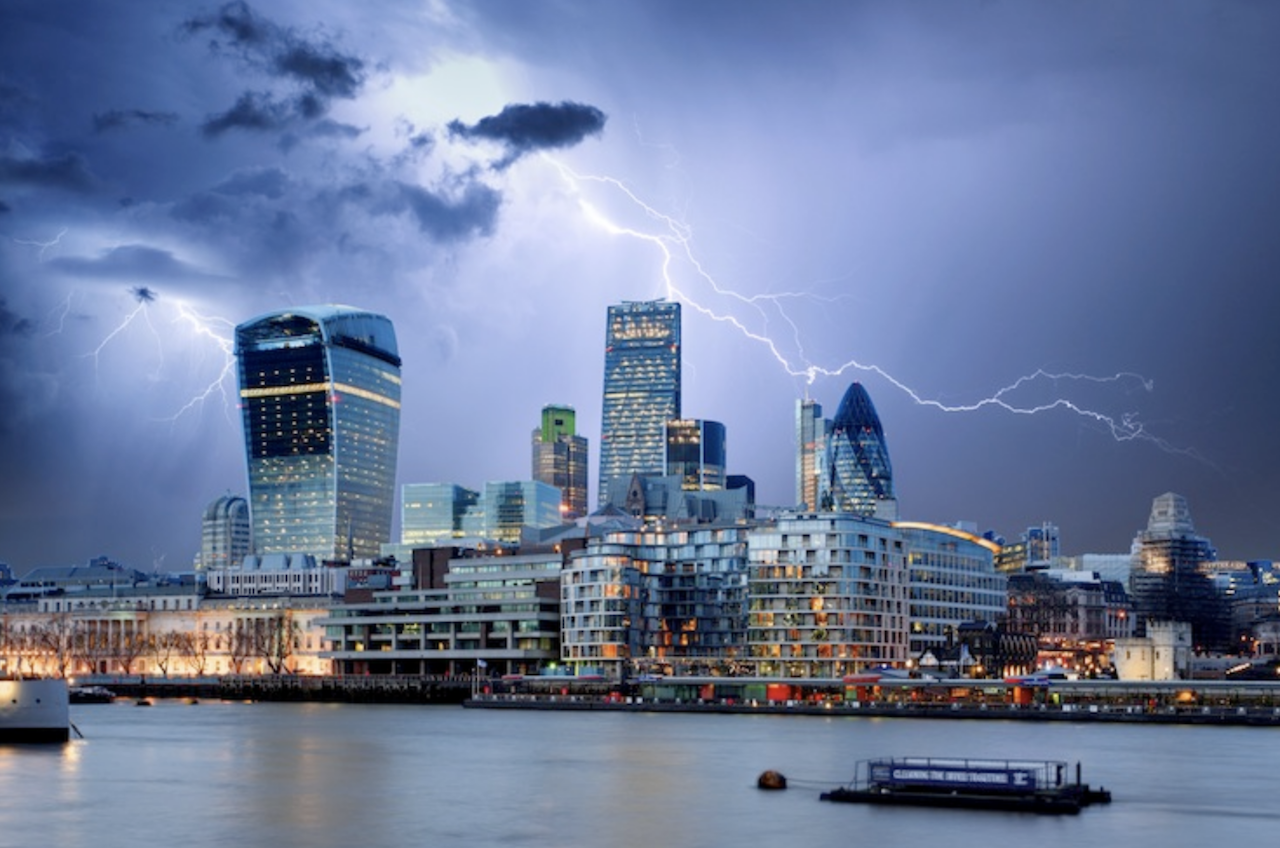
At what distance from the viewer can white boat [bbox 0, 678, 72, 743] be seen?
360 ft

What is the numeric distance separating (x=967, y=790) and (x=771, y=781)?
37.4ft

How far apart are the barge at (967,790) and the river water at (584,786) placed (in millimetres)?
1128

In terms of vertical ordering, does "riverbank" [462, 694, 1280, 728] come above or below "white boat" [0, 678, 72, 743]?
below

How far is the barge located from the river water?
3.70 feet

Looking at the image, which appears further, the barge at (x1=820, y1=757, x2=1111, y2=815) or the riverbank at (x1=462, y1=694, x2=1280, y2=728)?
the riverbank at (x1=462, y1=694, x2=1280, y2=728)

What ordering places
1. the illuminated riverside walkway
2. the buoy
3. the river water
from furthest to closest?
1. the illuminated riverside walkway
2. the buoy
3. the river water

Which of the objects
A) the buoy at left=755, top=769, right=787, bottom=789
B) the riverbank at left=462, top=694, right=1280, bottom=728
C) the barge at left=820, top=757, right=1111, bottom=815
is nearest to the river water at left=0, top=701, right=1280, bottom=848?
the barge at left=820, top=757, right=1111, bottom=815

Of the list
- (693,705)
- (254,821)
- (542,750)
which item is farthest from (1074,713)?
(254,821)

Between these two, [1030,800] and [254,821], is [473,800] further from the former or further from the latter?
[1030,800]

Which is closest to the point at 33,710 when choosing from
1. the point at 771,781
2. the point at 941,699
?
the point at 771,781

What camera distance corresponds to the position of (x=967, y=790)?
7394cm

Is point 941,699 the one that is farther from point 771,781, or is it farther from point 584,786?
point 584,786

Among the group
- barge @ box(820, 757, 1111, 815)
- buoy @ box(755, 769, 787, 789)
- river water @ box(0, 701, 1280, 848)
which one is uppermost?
barge @ box(820, 757, 1111, 815)

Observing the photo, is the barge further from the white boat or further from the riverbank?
the riverbank
